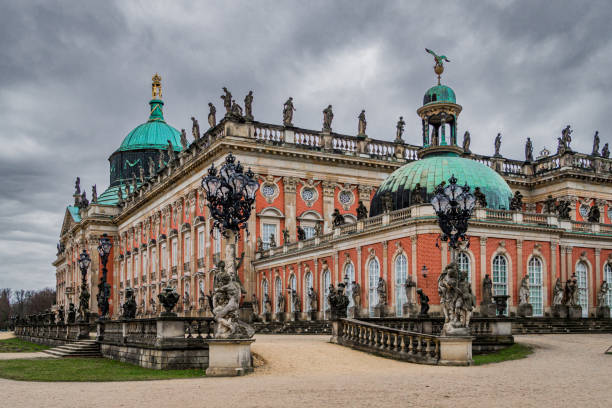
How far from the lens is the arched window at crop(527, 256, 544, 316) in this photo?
36.5 m

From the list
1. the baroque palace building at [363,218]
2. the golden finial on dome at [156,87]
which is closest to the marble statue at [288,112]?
the baroque palace building at [363,218]

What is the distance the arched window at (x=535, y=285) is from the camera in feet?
120

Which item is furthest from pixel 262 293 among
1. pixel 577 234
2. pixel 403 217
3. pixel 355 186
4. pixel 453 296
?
pixel 453 296

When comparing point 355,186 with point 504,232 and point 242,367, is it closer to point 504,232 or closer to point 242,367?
point 504,232

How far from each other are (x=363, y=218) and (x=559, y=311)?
36.3 ft

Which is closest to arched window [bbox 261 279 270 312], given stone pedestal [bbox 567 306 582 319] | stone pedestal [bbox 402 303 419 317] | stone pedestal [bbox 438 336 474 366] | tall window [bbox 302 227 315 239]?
tall window [bbox 302 227 315 239]

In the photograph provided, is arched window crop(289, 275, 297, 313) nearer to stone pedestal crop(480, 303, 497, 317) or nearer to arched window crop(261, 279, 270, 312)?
arched window crop(261, 279, 270, 312)

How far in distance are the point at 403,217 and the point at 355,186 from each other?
17087 mm

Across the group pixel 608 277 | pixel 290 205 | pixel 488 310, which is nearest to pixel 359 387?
pixel 488 310

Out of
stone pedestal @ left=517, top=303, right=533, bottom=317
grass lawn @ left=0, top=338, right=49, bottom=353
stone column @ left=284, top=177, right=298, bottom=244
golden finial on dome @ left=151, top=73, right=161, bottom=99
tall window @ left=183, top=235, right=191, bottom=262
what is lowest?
grass lawn @ left=0, top=338, right=49, bottom=353

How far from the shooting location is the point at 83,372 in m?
21.2

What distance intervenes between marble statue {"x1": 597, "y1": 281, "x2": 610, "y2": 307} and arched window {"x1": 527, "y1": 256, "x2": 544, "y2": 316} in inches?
175

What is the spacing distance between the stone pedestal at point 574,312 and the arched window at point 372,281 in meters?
9.82

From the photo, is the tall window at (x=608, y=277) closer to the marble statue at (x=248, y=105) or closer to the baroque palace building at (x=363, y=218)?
the baroque palace building at (x=363, y=218)
